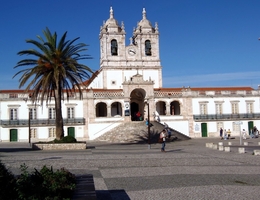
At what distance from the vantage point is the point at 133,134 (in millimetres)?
40031

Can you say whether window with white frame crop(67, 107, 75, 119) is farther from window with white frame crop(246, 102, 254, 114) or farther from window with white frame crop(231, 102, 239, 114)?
window with white frame crop(246, 102, 254, 114)

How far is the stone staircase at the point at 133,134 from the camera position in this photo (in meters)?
39.0

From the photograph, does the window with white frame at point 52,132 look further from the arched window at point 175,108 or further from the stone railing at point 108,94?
the arched window at point 175,108

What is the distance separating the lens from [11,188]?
6.44m

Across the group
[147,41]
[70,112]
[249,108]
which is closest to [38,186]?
[70,112]

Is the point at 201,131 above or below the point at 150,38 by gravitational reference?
below

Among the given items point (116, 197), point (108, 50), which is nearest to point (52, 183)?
point (116, 197)

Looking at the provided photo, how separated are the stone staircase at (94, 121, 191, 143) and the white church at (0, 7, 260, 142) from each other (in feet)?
6.95

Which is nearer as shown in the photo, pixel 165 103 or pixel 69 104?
pixel 69 104

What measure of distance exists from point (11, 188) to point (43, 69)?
2210 centimetres

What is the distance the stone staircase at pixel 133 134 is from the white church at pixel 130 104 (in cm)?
212

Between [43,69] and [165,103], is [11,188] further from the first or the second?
[165,103]

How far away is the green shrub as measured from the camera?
6.45 metres

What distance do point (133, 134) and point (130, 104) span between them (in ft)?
28.9
